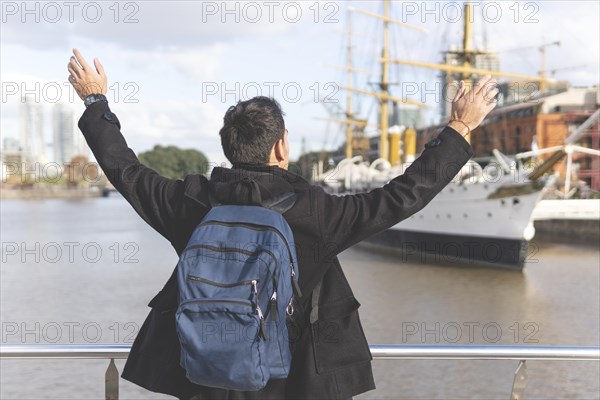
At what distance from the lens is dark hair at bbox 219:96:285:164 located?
6.56 feet

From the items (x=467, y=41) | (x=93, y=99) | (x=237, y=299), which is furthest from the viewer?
(x=467, y=41)

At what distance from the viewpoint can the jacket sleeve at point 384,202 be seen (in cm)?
196

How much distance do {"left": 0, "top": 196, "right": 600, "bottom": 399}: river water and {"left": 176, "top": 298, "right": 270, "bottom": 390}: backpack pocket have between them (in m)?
6.75

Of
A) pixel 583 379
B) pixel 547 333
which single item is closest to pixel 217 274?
pixel 583 379

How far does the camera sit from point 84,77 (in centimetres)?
232

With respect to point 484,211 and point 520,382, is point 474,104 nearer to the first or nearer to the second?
point 520,382

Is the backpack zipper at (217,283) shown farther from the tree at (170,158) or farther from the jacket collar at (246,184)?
the tree at (170,158)

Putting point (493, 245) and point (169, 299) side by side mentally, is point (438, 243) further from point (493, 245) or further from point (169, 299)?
point (169, 299)

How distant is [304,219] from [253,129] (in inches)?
11.5

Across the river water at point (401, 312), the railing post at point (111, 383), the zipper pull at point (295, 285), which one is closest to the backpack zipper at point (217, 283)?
the zipper pull at point (295, 285)

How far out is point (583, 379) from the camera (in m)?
11.6

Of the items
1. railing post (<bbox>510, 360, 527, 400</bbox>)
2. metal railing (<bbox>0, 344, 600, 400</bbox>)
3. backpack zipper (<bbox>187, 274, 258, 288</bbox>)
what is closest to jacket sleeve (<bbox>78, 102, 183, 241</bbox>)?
backpack zipper (<bbox>187, 274, 258, 288</bbox>)

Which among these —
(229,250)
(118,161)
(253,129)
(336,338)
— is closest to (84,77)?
(118,161)

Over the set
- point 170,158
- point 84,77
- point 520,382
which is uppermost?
point 170,158
